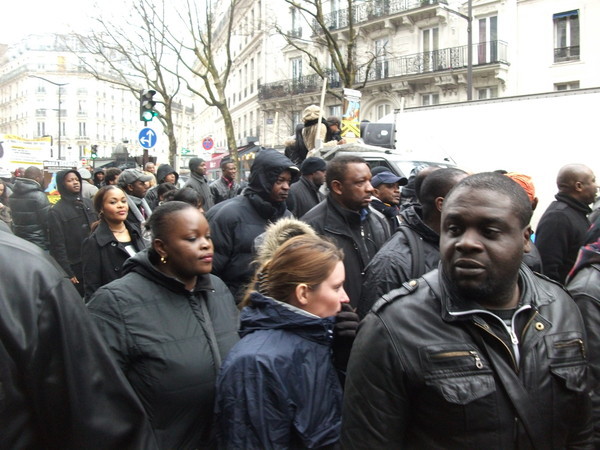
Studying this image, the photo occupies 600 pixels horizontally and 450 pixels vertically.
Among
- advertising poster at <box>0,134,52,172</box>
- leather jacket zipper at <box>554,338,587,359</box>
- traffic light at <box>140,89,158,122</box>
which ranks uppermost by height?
traffic light at <box>140,89,158,122</box>

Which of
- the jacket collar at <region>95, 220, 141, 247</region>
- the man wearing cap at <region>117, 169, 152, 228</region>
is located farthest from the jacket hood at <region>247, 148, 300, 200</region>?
the man wearing cap at <region>117, 169, 152, 228</region>

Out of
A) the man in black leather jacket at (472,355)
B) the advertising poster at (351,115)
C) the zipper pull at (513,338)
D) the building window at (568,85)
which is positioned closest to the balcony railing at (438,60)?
the building window at (568,85)

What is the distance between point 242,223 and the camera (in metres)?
4.86

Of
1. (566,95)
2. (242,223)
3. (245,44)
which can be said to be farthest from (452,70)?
(242,223)

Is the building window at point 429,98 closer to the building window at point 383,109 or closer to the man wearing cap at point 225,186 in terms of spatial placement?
the building window at point 383,109

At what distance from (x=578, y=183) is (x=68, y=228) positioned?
5.64 metres

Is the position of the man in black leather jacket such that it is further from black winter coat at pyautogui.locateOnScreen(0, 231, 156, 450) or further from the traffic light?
the traffic light

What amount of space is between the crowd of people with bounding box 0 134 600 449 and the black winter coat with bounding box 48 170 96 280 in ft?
14.1

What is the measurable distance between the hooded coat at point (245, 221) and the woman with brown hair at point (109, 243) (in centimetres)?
83

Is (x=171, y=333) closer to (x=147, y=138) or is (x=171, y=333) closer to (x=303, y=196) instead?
(x=303, y=196)

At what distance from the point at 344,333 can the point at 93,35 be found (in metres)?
26.7

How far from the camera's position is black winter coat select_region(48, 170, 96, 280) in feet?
23.4

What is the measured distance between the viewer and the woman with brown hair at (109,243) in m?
5.08

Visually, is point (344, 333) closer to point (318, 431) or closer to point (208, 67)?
point (318, 431)
